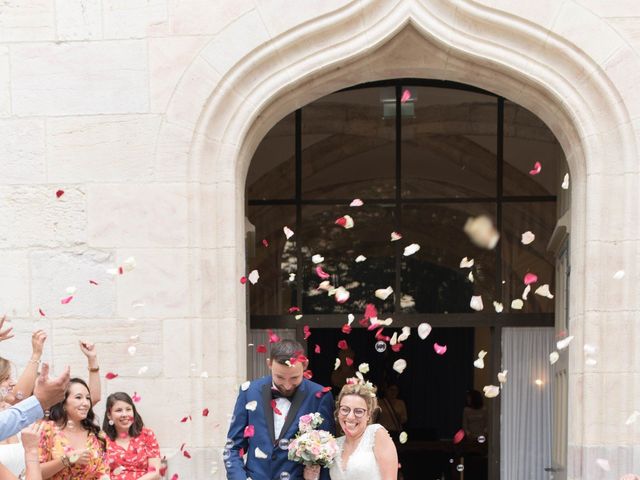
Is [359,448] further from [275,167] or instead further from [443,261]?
[443,261]

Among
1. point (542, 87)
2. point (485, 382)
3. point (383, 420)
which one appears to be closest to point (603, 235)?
point (542, 87)

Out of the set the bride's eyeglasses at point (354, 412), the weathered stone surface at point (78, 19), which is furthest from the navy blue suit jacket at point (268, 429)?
the weathered stone surface at point (78, 19)

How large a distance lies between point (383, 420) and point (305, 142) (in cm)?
366

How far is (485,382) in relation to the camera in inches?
647

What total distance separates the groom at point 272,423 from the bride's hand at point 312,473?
6 centimetres

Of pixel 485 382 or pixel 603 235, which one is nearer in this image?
pixel 603 235

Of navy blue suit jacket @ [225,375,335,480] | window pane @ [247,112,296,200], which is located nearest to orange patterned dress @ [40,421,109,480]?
navy blue suit jacket @ [225,375,335,480]

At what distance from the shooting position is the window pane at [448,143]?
9.73 meters

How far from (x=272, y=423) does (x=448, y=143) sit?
4.96 metres

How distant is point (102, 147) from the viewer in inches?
292

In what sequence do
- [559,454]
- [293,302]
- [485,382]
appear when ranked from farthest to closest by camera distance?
1. [485,382]
2. [293,302]
3. [559,454]

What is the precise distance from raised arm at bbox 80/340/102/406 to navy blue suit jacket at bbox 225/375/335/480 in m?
1.34

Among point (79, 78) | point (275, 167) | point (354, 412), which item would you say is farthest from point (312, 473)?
point (275, 167)

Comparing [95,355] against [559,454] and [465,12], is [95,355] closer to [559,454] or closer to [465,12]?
[465,12]
